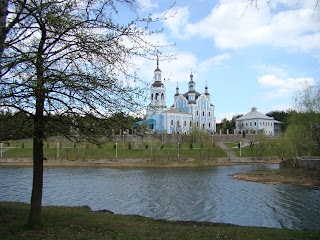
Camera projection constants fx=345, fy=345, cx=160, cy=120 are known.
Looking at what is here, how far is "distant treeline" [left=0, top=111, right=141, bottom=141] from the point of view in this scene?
8517 millimetres

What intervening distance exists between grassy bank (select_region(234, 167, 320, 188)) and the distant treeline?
24756mm

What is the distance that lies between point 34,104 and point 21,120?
678 mm

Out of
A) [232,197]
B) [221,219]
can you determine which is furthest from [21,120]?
[232,197]

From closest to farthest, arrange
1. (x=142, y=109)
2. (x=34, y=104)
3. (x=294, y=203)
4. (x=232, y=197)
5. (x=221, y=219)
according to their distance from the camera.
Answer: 1. (x=34, y=104)
2. (x=142, y=109)
3. (x=221, y=219)
4. (x=294, y=203)
5. (x=232, y=197)

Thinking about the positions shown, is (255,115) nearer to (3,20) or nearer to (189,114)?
(189,114)

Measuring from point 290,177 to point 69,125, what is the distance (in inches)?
1134

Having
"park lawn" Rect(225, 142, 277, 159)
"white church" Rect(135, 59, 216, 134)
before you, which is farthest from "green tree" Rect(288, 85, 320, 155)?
"white church" Rect(135, 59, 216, 134)

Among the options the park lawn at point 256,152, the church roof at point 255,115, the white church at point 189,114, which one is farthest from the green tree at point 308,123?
the church roof at point 255,115

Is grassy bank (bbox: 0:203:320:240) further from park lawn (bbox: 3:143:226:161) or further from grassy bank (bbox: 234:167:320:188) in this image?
park lawn (bbox: 3:143:226:161)

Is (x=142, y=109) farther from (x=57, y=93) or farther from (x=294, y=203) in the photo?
(x=294, y=203)

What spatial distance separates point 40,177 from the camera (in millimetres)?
9203

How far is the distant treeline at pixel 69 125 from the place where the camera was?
27.9 ft

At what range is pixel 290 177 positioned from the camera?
108 ft

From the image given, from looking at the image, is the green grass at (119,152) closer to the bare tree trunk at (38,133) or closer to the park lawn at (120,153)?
the park lawn at (120,153)
